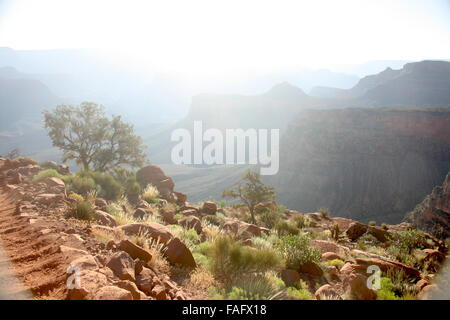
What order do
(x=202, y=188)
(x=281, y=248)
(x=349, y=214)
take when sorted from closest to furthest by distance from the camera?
(x=281, y=248) → (x=349, y=214) → (x=202, y=188)

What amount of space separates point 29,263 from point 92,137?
21432mm

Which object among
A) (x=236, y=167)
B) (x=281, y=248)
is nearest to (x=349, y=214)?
(x=236, y=167)

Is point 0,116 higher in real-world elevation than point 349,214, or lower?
higher

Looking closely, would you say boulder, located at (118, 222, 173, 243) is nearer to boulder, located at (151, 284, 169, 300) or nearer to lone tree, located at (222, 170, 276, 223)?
boulder, located at (151, 284, 169, 300)

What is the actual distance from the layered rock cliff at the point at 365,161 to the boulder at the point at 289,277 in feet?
185

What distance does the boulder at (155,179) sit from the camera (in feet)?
66.3

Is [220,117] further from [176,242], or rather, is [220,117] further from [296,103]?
[176,242]

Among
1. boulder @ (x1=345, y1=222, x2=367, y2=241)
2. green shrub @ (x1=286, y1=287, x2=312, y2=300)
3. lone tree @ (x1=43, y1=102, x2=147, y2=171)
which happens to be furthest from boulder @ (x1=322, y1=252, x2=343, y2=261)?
lone tree @ (x1=43, y1=102, x2=147, y2=171)

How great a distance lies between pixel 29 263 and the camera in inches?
183

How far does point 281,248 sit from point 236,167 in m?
90.6

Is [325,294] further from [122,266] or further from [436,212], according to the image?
[436,212]

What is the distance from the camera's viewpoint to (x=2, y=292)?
12.2 feet

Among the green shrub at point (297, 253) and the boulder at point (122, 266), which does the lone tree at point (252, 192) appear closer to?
the green shrub at point (297, 253)

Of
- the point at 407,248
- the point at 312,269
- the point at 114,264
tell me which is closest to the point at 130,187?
the point at 312,269
